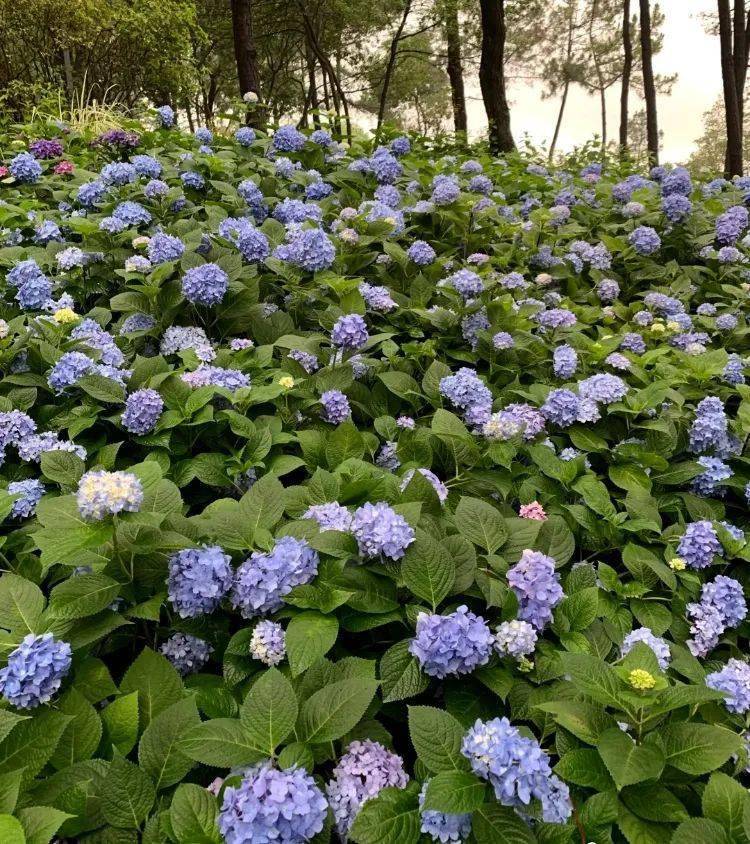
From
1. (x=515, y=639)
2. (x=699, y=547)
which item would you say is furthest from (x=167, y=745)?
(x=699, y=547)

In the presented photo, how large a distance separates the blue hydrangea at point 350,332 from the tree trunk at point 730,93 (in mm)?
8007

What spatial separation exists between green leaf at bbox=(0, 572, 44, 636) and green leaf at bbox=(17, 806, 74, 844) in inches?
17.2

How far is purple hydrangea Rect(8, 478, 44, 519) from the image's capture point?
6.59 ft

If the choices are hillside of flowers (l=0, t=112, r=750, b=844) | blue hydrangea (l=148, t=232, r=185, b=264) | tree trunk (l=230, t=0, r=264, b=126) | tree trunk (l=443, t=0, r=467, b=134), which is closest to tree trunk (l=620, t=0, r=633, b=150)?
tree trunk (l=443, t=0, r=467, b=134)

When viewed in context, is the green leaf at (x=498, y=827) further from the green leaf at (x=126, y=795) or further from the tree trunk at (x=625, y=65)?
the tree trunk at (x=625, y=65)

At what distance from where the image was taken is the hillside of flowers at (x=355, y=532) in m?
1.23

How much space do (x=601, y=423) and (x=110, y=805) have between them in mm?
2206

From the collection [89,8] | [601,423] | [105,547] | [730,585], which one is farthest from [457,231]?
[89,8]

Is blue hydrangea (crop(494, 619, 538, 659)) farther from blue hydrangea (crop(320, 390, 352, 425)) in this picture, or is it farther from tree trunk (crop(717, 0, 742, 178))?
tree trunk (crop(717, 0, 742, 178))

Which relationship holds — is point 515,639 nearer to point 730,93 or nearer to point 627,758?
point 627,758

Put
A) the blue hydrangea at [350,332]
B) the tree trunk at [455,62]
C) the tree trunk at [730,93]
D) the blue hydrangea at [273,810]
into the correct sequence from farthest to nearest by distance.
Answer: the tree trunk at [455,62] → the tree trunk at [730,93] → the blue hydrangea at [350,332] → the blue hydrangea at [273,810]

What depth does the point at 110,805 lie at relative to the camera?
121 cm

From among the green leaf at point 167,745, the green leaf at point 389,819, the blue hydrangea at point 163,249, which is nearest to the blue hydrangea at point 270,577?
the green leaf at point 167,745

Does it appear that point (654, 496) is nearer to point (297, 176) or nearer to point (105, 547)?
point (105, 547)
